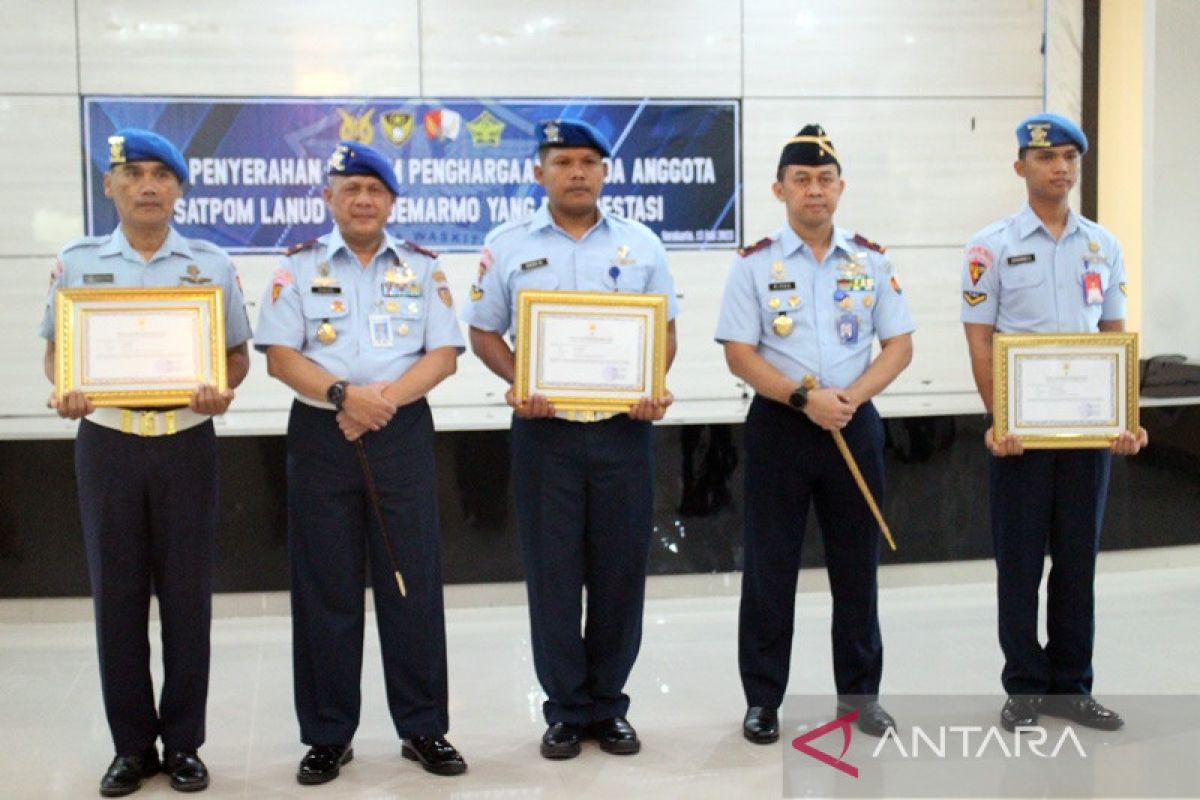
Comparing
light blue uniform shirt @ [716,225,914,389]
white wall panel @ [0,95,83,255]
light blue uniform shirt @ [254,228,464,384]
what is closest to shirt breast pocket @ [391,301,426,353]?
light blue uniform shirt @ [254,228,464,384]

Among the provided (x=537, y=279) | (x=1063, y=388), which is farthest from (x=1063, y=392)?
(x=537, y=279)

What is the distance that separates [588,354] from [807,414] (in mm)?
609

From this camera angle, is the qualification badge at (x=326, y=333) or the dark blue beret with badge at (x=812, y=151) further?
the dark blue beret with badge at (x=812, y=151)

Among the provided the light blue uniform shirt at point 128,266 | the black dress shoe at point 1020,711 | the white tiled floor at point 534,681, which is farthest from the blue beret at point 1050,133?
the light blue uniform shirt at point 128,266

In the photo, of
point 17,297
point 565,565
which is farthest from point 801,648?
point 17,297

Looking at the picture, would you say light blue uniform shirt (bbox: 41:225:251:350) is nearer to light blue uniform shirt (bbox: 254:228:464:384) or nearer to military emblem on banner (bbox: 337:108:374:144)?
light blue uniform shirt (bbox: 254:228:464:384)

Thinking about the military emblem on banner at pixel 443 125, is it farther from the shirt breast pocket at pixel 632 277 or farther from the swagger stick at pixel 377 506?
the swagger stick at pixel 377 506

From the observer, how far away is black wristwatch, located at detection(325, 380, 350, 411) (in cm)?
336

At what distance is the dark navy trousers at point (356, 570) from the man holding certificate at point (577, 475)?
11.3 inches

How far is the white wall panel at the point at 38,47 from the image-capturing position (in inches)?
241

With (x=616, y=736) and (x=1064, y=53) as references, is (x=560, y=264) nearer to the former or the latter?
(x=616, y=736)

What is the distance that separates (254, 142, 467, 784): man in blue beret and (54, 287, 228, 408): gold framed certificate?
196 mm

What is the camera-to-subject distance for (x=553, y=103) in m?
6.50

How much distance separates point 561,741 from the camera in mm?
3615
